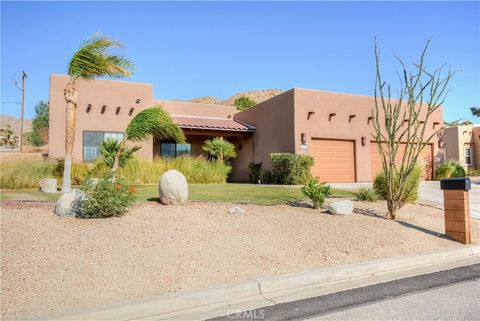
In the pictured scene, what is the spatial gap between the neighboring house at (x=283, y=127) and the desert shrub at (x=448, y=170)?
1.78ft

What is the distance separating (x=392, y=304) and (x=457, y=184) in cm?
417

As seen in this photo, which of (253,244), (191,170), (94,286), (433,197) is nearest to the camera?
(94,286)

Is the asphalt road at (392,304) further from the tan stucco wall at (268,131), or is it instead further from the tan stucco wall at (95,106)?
the tan stucco wall at (95,106)

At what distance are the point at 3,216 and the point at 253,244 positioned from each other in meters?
4.18

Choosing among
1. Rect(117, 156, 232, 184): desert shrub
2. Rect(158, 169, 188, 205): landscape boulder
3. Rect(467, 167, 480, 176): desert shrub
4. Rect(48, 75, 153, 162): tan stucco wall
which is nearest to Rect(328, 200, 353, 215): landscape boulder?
Rect(158, 169, 188, 205): landscape boulder

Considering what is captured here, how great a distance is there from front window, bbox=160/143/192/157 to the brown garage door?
788 centimetres

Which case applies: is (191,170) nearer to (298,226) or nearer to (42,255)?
(298,226)

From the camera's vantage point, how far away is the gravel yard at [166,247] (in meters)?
4.11

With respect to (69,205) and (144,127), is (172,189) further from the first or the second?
(144,127)

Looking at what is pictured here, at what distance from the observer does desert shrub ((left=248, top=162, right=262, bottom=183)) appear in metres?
20.2

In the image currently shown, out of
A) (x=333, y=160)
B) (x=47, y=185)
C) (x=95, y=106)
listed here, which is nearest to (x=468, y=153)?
(x=333, y=160)

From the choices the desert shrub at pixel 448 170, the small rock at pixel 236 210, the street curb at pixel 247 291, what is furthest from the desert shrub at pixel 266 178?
the street curb at pixel 247 291

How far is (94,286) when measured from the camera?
416 centimetres

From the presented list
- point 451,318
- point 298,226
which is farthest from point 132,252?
point 451,318
